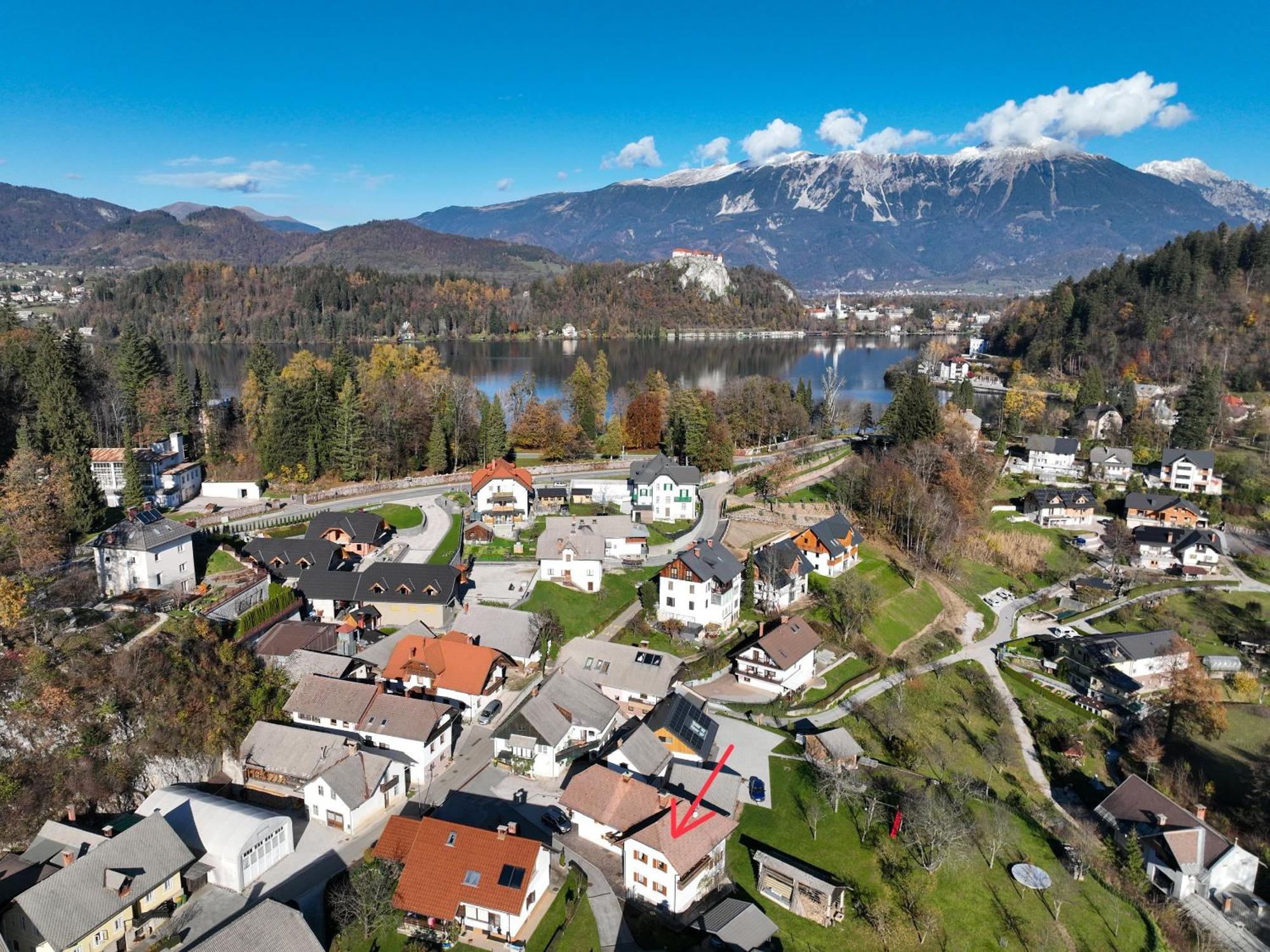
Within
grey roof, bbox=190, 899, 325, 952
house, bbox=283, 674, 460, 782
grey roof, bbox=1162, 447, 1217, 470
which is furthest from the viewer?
grey roof, bbox=1162, 447, 1217, 470

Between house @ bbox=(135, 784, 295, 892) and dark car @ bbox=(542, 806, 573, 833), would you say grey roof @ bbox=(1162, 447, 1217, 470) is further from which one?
house @ bbox=(135, 784, 295, 892)

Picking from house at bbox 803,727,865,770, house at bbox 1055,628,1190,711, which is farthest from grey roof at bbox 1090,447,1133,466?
house at bbox 803,727,865,770

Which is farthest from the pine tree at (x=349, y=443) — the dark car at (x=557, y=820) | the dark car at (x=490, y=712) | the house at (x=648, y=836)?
the house at (x=648, y=836)

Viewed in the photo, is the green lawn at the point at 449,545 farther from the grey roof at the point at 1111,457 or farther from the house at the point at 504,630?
the grey roof at the point at 1111,457

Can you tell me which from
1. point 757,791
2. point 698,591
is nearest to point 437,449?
point 698,591

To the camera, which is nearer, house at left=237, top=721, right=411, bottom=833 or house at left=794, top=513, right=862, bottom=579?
house at left=237, top=721, right=411, bottom=833

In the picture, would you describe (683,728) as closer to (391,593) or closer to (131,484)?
(391,593)
